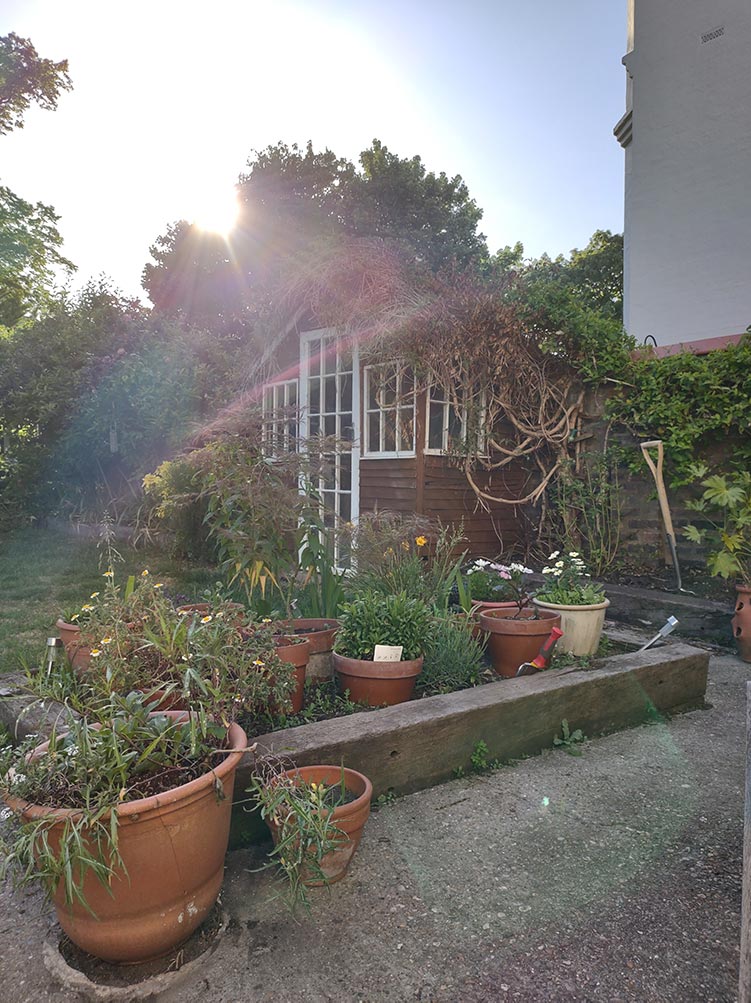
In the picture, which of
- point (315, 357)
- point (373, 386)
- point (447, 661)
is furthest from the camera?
point (315, 357)

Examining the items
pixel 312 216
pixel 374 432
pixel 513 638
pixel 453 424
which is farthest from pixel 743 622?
pixel 312 216

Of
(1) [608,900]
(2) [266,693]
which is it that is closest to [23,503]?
(2) [266,693]

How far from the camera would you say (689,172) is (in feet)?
28.3

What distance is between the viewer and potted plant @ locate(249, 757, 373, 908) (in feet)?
5.02

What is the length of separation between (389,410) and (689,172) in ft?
21.4

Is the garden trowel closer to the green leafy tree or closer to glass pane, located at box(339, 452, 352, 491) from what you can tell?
glass pane, located at box(339, 452, 352, 491)

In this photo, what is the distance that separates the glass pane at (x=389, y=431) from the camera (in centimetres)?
576

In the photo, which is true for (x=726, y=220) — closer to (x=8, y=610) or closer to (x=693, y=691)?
(x=693, y=691)

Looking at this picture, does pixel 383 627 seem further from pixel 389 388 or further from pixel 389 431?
pixel 389 388

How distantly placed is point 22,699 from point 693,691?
10.4 ft

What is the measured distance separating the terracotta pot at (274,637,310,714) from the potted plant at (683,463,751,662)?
296 centimetres

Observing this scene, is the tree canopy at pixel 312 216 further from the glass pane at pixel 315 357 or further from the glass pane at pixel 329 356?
the glass pane at pixel 329 356

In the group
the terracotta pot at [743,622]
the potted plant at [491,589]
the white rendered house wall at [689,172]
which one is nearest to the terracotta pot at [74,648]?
the potted plant at [491,589]

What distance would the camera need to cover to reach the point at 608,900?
1640mm
